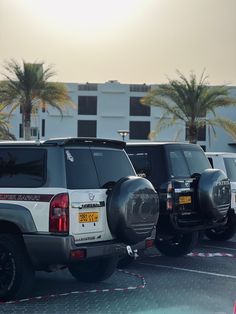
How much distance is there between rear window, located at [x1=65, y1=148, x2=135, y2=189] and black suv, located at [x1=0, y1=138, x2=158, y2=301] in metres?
0.01

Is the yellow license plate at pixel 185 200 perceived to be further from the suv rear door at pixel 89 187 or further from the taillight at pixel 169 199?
the suv rear door at pixel 89 187

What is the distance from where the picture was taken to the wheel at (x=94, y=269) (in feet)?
25.0

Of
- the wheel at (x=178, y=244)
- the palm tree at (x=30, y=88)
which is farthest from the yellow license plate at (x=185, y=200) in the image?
the palm tree at (x=30, y=88)

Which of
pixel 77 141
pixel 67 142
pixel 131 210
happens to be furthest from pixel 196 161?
pixel 67 142

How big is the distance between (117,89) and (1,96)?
103 feet

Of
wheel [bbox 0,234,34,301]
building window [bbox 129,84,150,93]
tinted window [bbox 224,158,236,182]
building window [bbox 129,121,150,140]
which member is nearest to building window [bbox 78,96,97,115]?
building window [bbox 129,84,150,93]

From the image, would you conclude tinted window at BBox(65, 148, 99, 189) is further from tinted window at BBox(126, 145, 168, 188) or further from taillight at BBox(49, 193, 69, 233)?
tinted window at BBox(126, 145, 168, 188)

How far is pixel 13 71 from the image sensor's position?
28875 millimetres

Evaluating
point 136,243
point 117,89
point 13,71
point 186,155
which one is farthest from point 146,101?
point 117,89

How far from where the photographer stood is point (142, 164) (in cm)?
938

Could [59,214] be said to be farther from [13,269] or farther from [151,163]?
[151,163]

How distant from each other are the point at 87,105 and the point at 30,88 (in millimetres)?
32033

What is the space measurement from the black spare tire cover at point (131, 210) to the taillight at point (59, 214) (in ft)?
2.18

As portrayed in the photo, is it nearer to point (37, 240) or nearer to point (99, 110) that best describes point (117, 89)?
point (99, 110)
